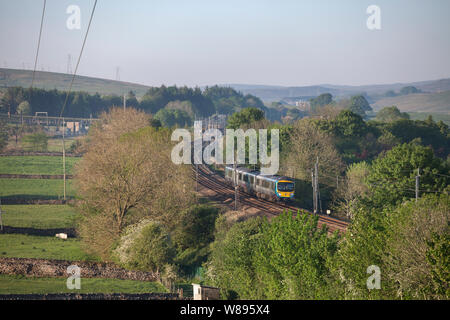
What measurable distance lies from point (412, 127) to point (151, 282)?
73908 mm

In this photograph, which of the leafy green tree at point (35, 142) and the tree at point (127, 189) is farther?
the leafy green tree at point (35, 142)

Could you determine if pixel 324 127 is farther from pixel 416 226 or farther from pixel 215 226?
pixel 416 226

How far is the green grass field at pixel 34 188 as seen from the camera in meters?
53.9

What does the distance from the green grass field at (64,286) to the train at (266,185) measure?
17.4m

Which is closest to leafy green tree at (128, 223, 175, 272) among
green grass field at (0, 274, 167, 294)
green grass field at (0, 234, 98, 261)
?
green grass field at (0, 274, 167, 294)

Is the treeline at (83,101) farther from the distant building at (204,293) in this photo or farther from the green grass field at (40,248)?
the distant building at (204,293)

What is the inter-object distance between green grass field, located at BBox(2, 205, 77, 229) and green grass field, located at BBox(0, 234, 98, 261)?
325 centimetres

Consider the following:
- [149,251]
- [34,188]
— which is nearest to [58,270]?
[149,251]

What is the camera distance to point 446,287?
51.0ft

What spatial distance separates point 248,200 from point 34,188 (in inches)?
1102

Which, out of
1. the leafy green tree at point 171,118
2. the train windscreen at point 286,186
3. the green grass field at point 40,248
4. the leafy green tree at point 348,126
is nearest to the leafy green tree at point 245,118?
the leafy green tree at point 348,126

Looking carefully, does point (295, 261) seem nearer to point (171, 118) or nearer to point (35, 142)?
point (35, 142)

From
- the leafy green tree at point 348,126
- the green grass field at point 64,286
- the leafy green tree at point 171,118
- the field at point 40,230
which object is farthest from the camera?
the leafy green tree at point 171,118

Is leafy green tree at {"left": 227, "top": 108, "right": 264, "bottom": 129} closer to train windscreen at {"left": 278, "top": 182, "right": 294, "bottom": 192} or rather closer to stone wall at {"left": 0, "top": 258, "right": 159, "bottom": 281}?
train windscreen at {"left": 278, "top": 182, "right": 294, "bottom": 192}
